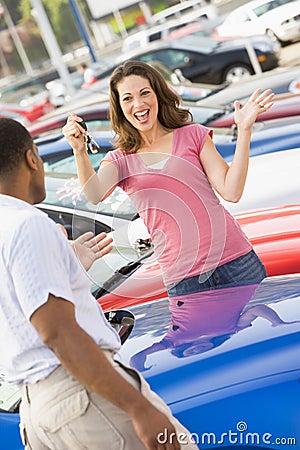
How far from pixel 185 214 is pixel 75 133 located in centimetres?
56

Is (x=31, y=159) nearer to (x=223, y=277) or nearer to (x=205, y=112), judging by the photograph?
(x=223, y=277)

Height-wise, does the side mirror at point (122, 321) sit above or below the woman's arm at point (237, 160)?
below

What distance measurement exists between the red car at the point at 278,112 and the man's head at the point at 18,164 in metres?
4.89

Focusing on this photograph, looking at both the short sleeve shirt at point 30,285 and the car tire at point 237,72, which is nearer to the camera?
the short sleeve shirt at point 30,285

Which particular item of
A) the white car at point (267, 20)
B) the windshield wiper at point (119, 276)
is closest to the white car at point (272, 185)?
the windshield wiper at point (119, 276)

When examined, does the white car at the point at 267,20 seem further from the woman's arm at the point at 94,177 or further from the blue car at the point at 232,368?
the blue car at the point at 232,368

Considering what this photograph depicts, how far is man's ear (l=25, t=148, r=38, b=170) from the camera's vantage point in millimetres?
1972

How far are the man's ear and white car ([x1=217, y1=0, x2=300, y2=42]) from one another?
13718 millimetres

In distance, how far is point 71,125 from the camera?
Answer: 305 cm

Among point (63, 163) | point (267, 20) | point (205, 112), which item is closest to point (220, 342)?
point (63, 163)

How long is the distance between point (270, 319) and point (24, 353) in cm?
102

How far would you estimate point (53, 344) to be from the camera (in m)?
1.80

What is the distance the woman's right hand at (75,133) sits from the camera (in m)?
3.05

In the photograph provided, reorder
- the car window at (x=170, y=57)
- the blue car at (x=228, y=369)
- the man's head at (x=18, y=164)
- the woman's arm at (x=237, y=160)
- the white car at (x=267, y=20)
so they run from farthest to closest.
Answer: the white car at (x=267, y=20) < the car window at (x=170, y=57) < the woman's arm at (x=237, y=160) < the blue car at (x=228, y=369) < the man's head at (x=18, y=164)
